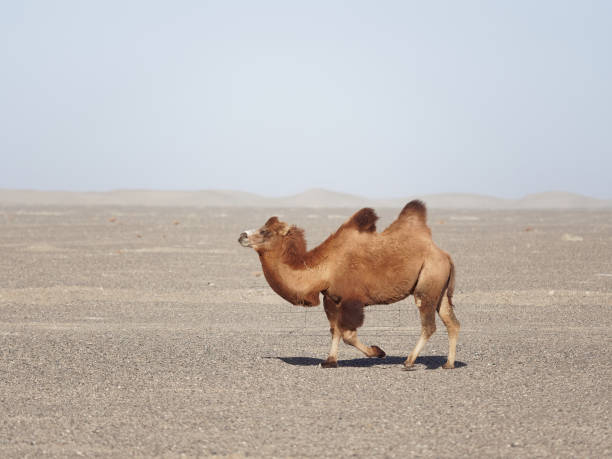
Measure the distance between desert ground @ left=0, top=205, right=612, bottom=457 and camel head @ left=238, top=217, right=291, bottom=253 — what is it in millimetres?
1479

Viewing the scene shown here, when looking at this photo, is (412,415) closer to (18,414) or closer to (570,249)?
(18,414)

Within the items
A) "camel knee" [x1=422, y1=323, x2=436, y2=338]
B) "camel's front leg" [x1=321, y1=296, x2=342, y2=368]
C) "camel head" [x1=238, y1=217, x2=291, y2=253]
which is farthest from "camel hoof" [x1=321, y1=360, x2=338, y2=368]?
"camel head" [x1=238, y1=217, x2=291, y2=253]

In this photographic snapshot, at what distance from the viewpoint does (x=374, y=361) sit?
1113 centimetres

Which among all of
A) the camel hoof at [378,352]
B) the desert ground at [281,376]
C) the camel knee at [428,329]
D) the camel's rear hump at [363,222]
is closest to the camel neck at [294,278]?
the camel's rear hump at [363,222]

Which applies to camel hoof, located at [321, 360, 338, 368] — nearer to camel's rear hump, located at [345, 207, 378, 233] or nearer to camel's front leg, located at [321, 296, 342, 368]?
camel's front leg, located at [321, 296, 342, 368]

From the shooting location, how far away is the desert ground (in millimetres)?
7262

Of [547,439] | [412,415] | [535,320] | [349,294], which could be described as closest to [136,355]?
[349,294]

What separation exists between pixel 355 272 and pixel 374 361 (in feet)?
5.18

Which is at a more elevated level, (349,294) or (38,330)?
(349,294)

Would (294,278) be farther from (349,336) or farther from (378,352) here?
(378,352)

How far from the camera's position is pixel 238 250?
109 ft

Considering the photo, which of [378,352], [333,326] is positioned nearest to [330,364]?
[333,326]

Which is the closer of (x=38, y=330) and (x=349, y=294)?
(x=349, y=294)

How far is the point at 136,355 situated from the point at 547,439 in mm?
5907
